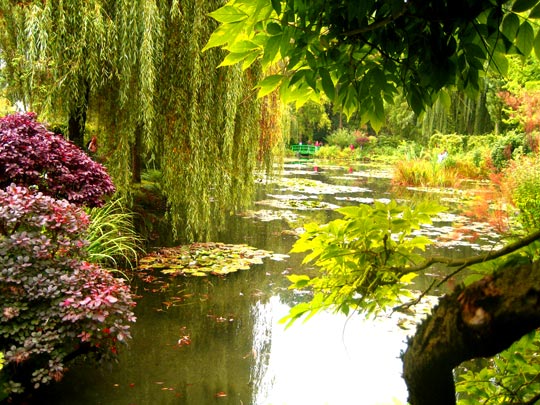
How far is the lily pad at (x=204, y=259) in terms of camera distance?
17.8 ft

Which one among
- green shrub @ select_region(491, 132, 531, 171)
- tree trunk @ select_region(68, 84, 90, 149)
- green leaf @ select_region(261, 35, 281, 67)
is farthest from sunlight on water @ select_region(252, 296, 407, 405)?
green shrub @ select_region(491, 132, 531, 171)

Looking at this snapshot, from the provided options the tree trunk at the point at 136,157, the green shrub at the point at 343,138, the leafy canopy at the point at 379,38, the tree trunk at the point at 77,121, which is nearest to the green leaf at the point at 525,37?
the leafy canopy at the point at 379,38

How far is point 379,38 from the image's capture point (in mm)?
984

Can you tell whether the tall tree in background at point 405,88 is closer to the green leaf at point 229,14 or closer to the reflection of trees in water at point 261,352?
the green leaf at point 229,14

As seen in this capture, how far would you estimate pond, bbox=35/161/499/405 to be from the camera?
2.98 meters

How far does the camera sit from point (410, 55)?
0.99 metres

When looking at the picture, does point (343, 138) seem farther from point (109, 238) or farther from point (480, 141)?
point (109, 238)

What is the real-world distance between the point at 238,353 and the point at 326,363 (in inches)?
27.6

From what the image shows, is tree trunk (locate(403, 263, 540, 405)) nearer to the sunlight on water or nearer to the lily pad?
the sunlight on water

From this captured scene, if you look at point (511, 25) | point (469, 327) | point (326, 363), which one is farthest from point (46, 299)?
point (511, 25)

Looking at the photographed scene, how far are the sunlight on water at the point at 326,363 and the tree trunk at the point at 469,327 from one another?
1.79 metres

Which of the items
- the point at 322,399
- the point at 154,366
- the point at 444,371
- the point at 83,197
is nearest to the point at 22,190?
the point at 83,197

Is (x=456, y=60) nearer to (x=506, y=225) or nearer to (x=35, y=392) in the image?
(x=35, y=392)

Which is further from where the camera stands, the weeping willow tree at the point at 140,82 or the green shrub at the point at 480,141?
the green shrub at the point at 480,141
